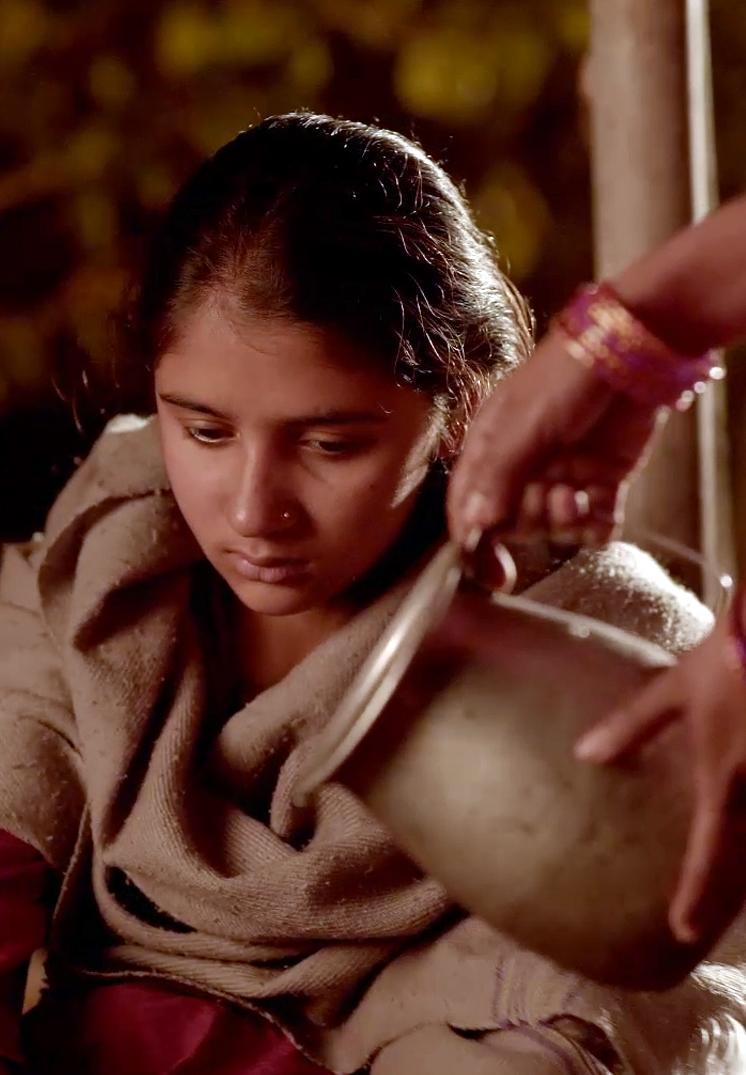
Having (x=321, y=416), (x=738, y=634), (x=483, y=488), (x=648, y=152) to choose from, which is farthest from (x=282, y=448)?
(x=648, y=152)

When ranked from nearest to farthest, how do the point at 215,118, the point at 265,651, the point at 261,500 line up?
the point at 261,500, the point at 265,651, the point at 215,118

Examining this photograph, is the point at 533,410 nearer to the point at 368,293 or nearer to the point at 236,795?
the point at 368,293

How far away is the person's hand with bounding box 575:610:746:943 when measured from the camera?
0.67 m

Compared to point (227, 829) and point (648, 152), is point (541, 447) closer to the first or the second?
point (227, 829)

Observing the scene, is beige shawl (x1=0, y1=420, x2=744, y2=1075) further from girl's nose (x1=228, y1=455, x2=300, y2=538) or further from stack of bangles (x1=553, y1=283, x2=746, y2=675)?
stack of bangles (x1=553, y1=283, x2=746, y2=675)

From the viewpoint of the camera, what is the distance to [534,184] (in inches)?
88.5

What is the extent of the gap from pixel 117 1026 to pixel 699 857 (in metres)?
0.56

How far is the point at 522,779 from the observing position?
706 millimetres

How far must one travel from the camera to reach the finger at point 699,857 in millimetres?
685

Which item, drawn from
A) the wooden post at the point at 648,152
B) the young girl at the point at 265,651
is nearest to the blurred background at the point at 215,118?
the wooden post at the point at 648,152

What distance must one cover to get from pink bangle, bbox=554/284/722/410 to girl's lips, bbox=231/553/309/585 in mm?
328

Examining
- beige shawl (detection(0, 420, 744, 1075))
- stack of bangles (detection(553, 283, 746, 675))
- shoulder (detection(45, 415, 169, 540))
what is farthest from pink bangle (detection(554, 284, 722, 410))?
shoulder (detection(45, 415, 169, 540))

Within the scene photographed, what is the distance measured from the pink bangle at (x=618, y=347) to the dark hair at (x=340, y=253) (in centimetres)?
29

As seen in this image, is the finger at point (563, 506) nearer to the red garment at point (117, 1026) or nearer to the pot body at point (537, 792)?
the pot body at point (537, 792)
